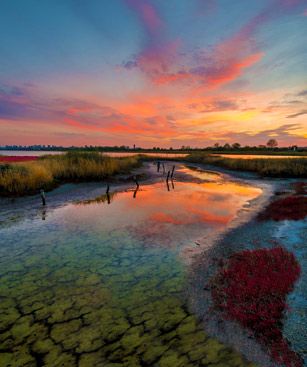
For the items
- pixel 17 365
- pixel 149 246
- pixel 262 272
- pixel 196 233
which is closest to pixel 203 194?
pixel 196 233

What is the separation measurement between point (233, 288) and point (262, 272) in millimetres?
1313

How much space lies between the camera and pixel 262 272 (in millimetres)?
7379

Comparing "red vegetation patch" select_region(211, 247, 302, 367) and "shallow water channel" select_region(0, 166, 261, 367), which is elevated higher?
"red vegetation patch" select_region(211, 247, 302, 367)

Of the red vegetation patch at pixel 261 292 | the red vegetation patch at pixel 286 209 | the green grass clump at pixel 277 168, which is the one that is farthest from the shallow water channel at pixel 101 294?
the green grass clump at pixel 277 168

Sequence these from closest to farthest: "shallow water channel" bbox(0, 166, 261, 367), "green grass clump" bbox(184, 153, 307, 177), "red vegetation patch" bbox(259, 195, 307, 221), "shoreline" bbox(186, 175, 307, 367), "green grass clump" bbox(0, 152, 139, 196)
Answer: "shallow water channel" bbox(0, 166, 261, 367) → "shoreline" bbox(186, 175, 307, 367) → "red vegetation patch" bbox(259, 195, 307, 221) → "green grass clump" bbox(0, 152, 139, 196) → "green grass clump" bbox(184, 153, 307, 177)

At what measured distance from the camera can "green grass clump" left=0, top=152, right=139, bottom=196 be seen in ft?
63.1

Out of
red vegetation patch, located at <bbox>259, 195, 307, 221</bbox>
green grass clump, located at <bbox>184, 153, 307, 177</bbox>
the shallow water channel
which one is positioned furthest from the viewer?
green grass clump, located at <bbox>184, 153, 307, 177</bbox>

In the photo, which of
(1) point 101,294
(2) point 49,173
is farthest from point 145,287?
(2) point 49,173

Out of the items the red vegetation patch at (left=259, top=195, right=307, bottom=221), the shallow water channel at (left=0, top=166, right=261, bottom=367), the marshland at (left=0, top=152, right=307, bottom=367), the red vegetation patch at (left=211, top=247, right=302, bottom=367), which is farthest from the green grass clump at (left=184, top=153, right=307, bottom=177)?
the red vegetation patch at (left=211, top=247, right=302, bottom=367)

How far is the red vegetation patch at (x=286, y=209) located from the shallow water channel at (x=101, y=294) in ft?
8.26

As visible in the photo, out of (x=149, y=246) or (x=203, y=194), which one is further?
(x=203, y=194)

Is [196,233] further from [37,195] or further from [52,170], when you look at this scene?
[52,170]

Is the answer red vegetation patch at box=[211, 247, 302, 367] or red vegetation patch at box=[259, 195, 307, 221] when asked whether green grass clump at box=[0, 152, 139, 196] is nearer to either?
red vegetation patch at box=[259, 195, 307, 221]

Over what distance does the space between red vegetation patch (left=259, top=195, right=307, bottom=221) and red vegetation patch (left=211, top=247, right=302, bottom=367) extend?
5528 millimetres
